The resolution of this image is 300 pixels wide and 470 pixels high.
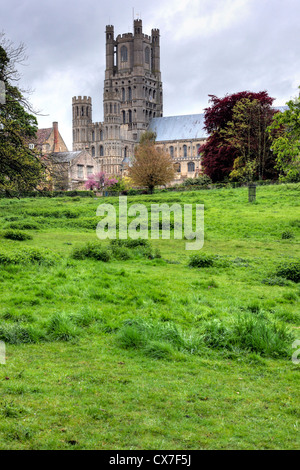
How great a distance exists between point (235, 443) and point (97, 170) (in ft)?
291

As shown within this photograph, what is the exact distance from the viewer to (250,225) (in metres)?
25.1

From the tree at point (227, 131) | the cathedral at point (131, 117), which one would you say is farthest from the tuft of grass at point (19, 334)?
the cathedral at point (131, 117)

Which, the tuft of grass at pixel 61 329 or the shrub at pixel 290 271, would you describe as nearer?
the tuft of grass at pixel 61 329

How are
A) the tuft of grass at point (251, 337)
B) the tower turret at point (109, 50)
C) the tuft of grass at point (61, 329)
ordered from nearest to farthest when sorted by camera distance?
the tuft of grass at point (251, 337) < the tuft of grass at point (61, 329) < the tower turret at point (109, 50)

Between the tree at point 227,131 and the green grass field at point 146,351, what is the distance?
3354 cm

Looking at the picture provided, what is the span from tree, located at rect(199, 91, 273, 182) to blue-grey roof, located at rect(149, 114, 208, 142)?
243 ft

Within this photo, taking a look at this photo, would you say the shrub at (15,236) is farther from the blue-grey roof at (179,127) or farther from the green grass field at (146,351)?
the blue-grey roof at (179,127)

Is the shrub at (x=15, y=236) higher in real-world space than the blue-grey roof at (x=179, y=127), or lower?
lower

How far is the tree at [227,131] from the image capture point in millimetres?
48553

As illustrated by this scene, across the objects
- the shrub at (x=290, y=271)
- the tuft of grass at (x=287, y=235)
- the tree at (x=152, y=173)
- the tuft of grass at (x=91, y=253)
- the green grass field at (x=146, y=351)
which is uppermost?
the tree at (x=152, y=173)

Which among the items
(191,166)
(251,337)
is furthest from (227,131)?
(191,166)

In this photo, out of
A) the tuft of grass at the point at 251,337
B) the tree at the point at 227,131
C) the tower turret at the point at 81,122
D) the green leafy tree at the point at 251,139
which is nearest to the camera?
the tuft of grass at the point at 251,337

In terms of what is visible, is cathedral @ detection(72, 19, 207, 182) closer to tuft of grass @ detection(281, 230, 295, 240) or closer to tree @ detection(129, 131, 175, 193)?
tree @ detection(129, 131, 175, 193)
